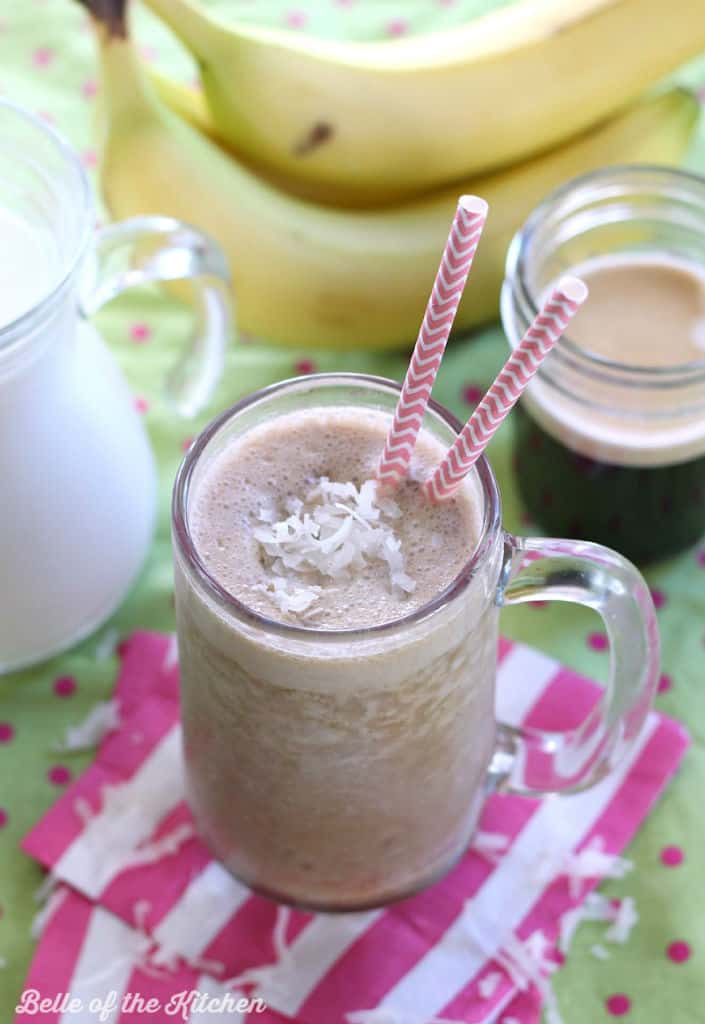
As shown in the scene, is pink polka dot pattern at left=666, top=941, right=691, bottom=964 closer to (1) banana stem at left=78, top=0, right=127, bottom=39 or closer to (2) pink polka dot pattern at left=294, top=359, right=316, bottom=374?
(2) pink polka dot pattern at left=294, top=359, right=316, bottom=374

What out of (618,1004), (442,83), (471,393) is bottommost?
(618,1004)

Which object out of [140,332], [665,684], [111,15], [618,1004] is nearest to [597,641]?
[665,684]

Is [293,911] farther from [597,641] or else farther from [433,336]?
[433,336]

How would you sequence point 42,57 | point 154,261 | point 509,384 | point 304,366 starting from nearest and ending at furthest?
1. point 509,384
2. point 154,261
3. point 304,366
4. point 42,57

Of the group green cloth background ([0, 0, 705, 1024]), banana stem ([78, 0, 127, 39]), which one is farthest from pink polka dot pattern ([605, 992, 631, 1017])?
banana stem ([78, 0, 127, 39])

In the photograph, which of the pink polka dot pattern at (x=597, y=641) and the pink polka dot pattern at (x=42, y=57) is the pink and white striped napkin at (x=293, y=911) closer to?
the pink polka dot pattern at (x=597, y=641)

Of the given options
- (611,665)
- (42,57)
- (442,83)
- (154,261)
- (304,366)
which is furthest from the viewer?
(42,57)
